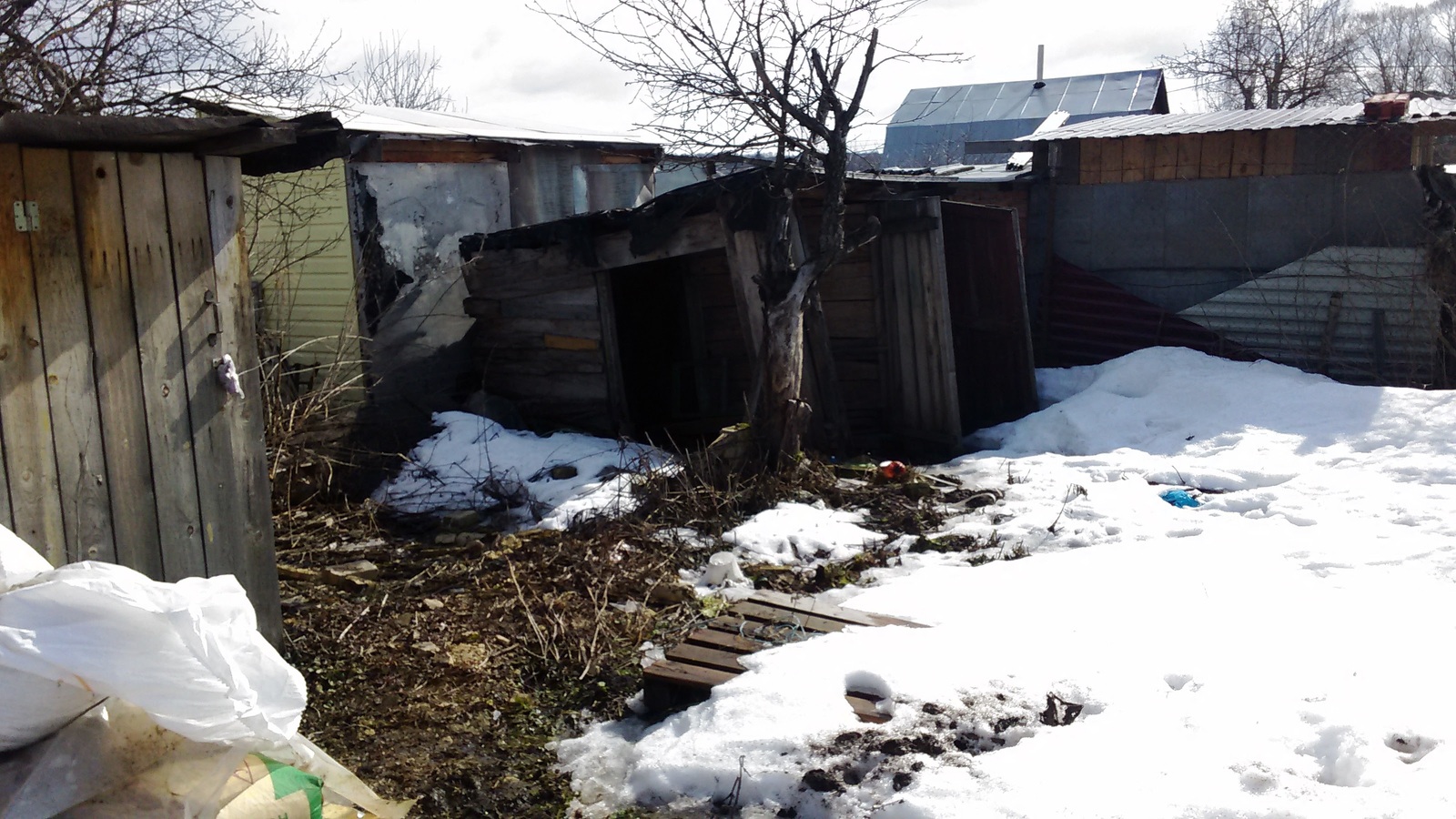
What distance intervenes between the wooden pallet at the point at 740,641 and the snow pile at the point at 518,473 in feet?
6.97

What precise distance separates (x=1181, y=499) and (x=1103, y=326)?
201 inches

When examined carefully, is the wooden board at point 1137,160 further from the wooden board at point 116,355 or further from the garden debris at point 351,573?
the wooden board at point 116,355

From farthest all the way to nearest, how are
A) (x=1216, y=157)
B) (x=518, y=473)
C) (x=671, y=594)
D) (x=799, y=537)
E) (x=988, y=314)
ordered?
(x=1216, y=157) < (x=988, y=314) < (x=518, y=473) < (x=799, y=537) < (x=671, y=594)

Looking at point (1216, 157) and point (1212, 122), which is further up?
point (1212, 122)

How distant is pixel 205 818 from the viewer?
8.64 ft

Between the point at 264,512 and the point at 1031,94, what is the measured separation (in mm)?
29135

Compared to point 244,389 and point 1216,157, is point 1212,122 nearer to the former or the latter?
point 1216,157

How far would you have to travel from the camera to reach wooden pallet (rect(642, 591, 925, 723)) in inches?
167

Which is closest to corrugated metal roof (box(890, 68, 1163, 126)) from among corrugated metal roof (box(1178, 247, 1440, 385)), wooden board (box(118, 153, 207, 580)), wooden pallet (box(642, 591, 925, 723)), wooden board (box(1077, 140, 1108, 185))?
wooden board (box(1077, 140, 1108, 185))

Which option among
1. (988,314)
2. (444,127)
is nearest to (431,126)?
(444,127)

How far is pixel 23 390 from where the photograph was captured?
3.59 meters

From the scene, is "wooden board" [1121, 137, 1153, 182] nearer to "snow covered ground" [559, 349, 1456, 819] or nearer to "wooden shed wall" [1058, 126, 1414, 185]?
"wooden shed wall" [1058, 126, 1414, 185]

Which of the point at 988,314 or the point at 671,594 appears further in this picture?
the point at 988,314

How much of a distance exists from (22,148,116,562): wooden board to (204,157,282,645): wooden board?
20.5 inches
